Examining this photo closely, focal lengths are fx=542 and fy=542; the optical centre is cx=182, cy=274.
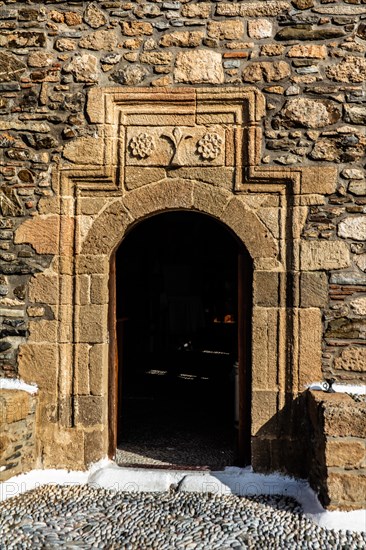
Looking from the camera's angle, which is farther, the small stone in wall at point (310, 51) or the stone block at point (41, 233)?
the stone block at point (41, 233)

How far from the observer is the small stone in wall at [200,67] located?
4289mm

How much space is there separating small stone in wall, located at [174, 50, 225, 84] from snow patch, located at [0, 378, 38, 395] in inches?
107

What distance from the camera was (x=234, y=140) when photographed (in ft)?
14.2

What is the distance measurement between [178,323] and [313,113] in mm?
5295

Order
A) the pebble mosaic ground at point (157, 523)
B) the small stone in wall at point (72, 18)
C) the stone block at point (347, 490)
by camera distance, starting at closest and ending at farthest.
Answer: the pebble mosaic ground at point (157, 523) < the stone block at point (347, 490) < the small stone in wall at point (72, 18)

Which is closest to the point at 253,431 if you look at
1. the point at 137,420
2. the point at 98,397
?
the point at 98,397

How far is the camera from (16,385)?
172 inches

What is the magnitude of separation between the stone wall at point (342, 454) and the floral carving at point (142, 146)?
7.68ft

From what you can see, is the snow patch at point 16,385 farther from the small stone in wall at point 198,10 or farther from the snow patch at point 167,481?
the small stone in wall at point 198,10

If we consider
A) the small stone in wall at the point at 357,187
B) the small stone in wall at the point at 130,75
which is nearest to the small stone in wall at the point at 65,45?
the small stone in wall at the point at 130,75

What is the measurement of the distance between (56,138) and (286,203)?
75.8 inches

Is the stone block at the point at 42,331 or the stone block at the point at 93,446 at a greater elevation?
the stone block at the point at 42,331

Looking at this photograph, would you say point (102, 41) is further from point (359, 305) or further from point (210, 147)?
point (359, 305)

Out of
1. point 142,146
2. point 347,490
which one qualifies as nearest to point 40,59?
point 142,146
